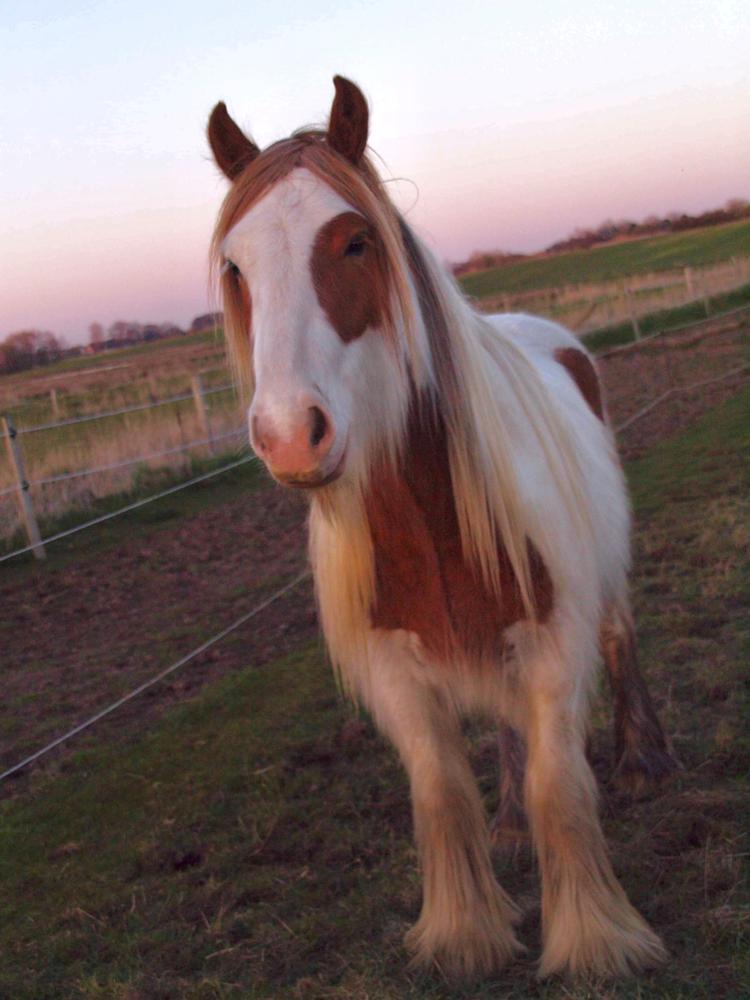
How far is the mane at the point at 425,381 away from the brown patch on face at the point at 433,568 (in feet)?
0.10

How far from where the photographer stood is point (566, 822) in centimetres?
233

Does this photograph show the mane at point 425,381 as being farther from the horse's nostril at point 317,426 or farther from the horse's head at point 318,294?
the horse's nostril at point 317,426

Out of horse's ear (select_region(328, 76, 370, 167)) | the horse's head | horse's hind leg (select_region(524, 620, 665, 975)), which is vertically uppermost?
horse's ear (select_region(328, 76, 370, 167))

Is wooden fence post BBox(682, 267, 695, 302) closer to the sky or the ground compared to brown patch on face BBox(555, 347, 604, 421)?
closer to the sky

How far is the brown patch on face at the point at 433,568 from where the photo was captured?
2.27 metres

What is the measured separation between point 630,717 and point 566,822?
98 centimetres

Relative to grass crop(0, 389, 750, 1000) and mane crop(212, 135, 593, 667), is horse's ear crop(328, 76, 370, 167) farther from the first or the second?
grass crop(0, 389, 750, 1000)

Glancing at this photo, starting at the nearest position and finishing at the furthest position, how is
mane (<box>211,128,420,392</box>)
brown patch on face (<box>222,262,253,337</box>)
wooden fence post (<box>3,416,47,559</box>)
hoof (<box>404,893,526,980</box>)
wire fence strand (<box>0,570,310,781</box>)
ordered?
mane (<box>211,128,420,392</box>), brown patch on face (<box>222,262,253,337</box>), hoof (<box>404,893,526,980</box>), wire fence strand (<box>0,570,310,781</box>), wooden fence post (<box>3,416,47,559</box>)

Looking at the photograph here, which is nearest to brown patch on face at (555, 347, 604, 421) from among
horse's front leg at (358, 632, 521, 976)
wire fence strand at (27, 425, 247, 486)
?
horse's front leg at (358, 632, 521, 976)

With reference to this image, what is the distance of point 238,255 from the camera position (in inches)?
78.5

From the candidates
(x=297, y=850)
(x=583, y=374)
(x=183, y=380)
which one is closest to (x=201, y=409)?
(x=583, y=374)

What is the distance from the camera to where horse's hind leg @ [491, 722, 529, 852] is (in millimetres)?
2965

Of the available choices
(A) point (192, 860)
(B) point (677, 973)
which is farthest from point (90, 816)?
(B) point (677, 973)

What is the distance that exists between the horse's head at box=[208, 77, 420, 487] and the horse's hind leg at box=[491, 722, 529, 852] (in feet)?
4.58
